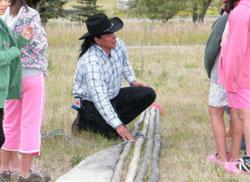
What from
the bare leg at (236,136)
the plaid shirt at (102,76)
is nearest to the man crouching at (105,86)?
the plaid shirt at (102,76)

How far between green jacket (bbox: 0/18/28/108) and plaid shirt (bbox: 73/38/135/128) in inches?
60.6

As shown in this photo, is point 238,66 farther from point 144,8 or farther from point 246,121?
point 144,8

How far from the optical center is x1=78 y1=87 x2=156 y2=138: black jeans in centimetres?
553

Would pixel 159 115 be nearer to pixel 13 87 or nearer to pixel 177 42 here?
pixel 13 87

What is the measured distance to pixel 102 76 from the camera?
526cm

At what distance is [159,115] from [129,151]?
1.68 meters

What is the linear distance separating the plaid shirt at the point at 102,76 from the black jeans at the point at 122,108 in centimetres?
10

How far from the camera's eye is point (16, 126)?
406cm

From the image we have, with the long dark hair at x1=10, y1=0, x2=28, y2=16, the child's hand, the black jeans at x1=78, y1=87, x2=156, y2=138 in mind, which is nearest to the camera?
the child's hand

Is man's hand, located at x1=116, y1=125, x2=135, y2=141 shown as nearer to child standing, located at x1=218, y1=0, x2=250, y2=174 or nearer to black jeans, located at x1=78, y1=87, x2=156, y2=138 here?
Result: black jeans, located at x1=78, y1=87, x2=156, y2=138

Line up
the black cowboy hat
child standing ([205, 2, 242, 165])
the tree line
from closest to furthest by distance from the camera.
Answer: child standing ([205, 2, 242, 165]), the black cowboy hat, the tree line

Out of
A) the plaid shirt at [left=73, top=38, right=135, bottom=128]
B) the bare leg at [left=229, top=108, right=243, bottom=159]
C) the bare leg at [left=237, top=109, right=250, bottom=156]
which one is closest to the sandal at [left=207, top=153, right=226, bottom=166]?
the bare leg at [left=229, top=108, right=243, bottom=159]

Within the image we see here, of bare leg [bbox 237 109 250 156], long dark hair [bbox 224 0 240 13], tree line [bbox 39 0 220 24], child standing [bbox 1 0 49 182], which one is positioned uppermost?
long dark hair [bbox 224 0 240 13]

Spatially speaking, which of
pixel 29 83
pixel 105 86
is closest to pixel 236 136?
pixel 105 86
